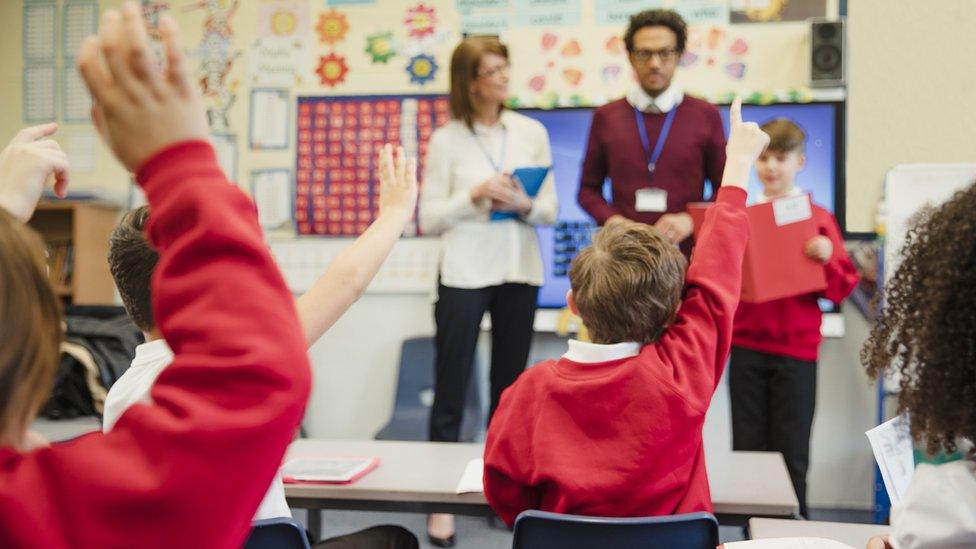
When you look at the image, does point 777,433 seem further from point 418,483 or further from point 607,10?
point 607,10

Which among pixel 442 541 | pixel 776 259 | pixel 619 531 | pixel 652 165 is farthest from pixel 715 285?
pixel 442 541

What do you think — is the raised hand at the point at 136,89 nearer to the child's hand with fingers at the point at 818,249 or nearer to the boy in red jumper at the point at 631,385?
the boy in red jumper at the point at 631,385

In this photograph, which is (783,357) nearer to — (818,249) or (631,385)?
(818,249)

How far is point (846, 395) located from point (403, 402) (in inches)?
82.1

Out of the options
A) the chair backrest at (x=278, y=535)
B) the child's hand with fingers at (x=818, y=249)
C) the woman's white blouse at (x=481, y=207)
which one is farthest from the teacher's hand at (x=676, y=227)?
the chair backrest at (x=278, y=535)

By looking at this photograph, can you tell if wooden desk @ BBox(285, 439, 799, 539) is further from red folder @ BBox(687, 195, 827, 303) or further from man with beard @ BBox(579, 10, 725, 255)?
man with beard @ BBox(579, 10, 725, 255)

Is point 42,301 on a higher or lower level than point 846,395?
higher

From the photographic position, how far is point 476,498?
1684 mm

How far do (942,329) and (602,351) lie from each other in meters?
0.68

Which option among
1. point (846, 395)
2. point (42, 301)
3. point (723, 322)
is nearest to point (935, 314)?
point (723, 322)

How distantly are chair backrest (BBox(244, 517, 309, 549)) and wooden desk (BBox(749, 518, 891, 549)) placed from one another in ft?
2.45

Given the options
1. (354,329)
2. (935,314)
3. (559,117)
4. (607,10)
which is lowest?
(354,329)

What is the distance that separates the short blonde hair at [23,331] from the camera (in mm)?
625

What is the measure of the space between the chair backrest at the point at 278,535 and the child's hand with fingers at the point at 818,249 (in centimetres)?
202
